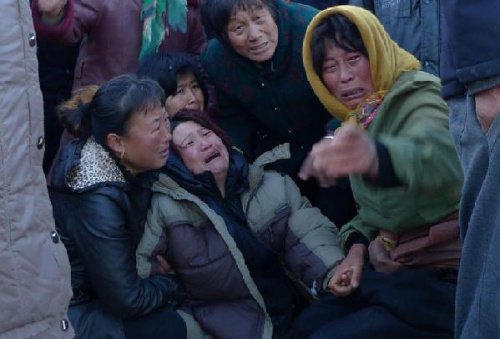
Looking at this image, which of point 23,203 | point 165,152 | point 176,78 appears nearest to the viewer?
point 23,203

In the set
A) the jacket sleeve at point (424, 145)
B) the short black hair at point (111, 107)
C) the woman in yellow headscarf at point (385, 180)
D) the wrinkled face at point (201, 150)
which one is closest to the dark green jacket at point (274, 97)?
the wrinkled face at point (201, 150)

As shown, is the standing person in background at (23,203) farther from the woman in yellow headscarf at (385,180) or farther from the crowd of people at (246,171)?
the woman in yellow headscarf at (385,180)

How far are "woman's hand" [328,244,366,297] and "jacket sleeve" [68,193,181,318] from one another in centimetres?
72

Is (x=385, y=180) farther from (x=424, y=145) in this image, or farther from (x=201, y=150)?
(x=201, y=150)

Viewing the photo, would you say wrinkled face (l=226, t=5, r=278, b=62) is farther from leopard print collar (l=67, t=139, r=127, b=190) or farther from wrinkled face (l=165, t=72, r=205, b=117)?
leopard print collar (l=67, t=139, r=127, b=190)

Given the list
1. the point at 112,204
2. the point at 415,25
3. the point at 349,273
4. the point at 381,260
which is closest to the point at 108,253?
the point at 112,204

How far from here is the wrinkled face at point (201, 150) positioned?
3.56m

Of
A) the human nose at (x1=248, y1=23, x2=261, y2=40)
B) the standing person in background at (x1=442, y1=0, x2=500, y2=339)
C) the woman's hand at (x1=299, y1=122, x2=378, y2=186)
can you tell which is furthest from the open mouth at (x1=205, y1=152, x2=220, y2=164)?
the standing person in background at (x1=442, y1=0, x2=500, y2=339)

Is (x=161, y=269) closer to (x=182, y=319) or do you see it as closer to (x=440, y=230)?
(x=182, y=319)

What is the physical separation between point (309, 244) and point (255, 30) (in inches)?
37.8

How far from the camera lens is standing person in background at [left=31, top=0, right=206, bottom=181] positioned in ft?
12.7

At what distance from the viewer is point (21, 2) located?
243 centimetres

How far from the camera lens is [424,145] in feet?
7.41

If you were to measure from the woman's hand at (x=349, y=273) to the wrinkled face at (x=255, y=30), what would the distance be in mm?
975
